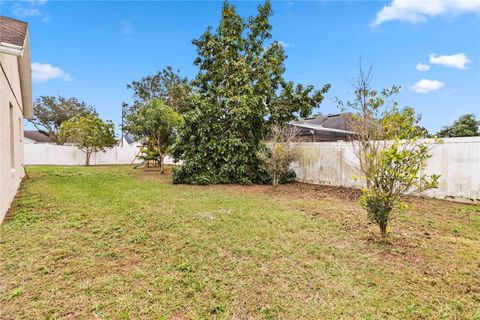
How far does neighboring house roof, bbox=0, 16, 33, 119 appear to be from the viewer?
433cm

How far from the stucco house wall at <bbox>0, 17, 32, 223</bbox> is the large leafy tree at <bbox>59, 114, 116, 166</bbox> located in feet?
24.6

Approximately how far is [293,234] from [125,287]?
262 centimetres

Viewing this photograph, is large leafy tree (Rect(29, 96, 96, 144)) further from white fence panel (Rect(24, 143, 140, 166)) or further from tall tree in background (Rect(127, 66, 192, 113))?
white fence panel (Rect(24, 143, 140, 166))

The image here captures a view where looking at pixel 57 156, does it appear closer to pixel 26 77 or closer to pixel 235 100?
pixel 26 77

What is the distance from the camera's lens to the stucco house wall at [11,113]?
485 centimetres

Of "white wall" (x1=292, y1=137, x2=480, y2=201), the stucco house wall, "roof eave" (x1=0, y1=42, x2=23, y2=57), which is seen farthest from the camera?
"white wall" (x1=292, y1=137, x2=480, y2=201)

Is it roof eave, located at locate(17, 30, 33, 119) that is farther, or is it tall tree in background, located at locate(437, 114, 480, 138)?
tall tree in background, located at locate(437, 114, 480, 138)

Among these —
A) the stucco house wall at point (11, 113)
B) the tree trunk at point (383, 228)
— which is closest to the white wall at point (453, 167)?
the tree trunk at point (383, 228)

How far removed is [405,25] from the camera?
8914 millimetres

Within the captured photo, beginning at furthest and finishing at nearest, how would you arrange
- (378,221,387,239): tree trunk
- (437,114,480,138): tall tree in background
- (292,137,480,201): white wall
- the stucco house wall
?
1. (437,114,480,138): tall tree in background
2. (292,137,480,201): white wall
3. the stucco house wall
4. (378,221,387,239): tree trunk

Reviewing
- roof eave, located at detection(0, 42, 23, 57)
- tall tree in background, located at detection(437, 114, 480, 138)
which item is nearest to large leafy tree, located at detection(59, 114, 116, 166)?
roof eave, located at detection(0, 42, 23, 57)

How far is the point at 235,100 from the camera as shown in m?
10.0

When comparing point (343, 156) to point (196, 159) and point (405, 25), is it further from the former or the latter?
point (196, 159)

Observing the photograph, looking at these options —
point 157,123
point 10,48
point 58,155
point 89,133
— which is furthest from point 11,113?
point 58,155
